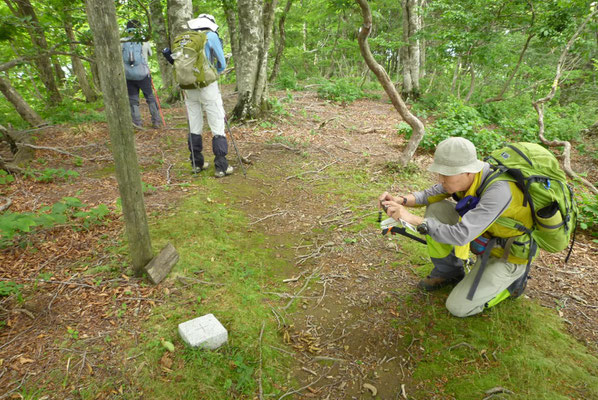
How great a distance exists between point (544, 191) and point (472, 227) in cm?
60

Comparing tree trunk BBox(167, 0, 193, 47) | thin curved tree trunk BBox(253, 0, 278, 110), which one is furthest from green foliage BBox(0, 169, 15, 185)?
thin curved tree trunk BBox(253, 0, 278, 110)

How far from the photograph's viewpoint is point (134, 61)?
7.12 metres

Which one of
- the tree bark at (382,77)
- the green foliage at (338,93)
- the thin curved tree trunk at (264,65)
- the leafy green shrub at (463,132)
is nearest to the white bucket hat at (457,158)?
the tree bark at (382,77)

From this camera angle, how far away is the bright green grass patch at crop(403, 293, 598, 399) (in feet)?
7.24

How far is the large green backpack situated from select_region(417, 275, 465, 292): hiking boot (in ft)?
3.10

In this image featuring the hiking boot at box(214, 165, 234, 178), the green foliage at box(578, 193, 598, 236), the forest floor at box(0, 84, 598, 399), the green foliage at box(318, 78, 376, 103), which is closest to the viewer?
the forest floor at box(0, 84, 598, 399)

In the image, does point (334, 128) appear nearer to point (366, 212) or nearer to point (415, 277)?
point (366, 212)

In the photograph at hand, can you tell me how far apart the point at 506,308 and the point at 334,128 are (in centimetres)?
683

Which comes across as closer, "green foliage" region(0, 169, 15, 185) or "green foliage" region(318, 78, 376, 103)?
"green foliage" region(0, 169, 15, 185)

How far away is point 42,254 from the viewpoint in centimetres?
321

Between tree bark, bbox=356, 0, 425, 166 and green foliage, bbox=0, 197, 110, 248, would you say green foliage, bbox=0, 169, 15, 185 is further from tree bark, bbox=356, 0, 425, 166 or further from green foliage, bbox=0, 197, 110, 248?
tree bark, bbox=356, 0, 425, 166

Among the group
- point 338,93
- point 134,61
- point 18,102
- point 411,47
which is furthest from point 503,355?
point 411,47

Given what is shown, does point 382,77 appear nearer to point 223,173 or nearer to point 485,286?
point 223,173

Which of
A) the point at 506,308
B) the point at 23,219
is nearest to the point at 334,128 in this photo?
the point at 506,308
